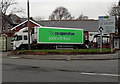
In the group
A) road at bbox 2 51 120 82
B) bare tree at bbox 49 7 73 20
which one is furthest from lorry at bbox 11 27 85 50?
→ bare tree at bbox 49 7 73 20

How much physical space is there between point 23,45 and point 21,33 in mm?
1860

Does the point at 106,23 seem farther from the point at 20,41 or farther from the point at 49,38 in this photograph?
the point at 20,41

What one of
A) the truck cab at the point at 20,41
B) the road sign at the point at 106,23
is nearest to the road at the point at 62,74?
the road sign at the point at 106,23

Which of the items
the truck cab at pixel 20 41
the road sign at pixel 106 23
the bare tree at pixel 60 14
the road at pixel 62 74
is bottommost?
the road at pixel 62 74

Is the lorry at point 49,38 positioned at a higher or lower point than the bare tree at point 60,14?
lower

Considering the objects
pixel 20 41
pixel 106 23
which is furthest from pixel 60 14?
pixel 106 23

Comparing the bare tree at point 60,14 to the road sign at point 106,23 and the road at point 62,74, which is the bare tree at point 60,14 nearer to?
the road sign at point 106,23

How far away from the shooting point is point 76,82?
333 inches

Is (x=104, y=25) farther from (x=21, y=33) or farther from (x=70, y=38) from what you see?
(x=21, y=33)

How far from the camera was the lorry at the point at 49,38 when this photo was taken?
30.6 m

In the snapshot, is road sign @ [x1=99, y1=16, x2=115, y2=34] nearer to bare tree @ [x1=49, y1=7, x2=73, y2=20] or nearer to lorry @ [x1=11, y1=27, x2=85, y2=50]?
lorry @ [x1=11, y1=27, x2=85, y2=50]

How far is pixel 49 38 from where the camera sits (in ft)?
102

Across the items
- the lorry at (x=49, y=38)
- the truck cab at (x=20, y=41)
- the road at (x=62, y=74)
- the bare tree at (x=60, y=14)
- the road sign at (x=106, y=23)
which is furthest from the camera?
the bare tree at (x=60, y=14)

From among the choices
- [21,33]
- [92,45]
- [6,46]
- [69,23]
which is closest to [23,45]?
[21,33]
